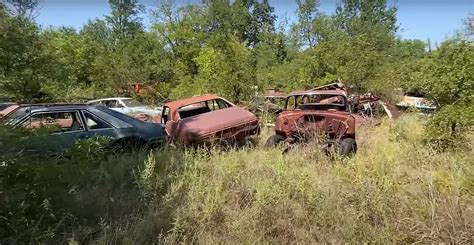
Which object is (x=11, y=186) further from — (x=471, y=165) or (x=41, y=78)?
(x=41, y=78)

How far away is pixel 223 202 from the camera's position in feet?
16.4

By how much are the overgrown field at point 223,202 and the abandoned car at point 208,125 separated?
7.29 ft

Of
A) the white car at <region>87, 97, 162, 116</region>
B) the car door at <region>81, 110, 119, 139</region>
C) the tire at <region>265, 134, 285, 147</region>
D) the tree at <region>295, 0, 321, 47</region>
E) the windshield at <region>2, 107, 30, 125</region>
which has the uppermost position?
the tree at <region>295, 0, 321, 47</region>

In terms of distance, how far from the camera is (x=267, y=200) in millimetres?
4723

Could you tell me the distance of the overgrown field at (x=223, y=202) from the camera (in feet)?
13.3

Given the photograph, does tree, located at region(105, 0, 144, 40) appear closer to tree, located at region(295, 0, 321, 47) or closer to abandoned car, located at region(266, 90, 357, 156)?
tree, located at region(295, 0, 321, 47)

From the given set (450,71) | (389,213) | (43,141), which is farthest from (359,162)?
(43,141)

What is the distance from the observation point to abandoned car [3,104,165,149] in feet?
23.3

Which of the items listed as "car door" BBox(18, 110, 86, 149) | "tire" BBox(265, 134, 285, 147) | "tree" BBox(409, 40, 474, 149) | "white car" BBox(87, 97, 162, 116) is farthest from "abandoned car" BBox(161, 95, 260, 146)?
"white car" BBox(87, 97, 162, 116)

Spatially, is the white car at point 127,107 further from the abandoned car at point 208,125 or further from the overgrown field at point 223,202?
the overgrown field at point 223,202

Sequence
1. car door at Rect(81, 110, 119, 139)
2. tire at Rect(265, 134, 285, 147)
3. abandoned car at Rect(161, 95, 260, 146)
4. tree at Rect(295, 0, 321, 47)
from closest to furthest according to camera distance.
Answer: car door at Rect(81, 110, 119, 139), abandoned car at Rect(161, 95, 260, 146), tire at Rect(265, 134, 285, 147), tree at Rect(295, 0, 321, 47)

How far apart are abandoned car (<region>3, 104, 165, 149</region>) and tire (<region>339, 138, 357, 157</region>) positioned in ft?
11.8

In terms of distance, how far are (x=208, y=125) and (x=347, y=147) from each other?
2835 mm

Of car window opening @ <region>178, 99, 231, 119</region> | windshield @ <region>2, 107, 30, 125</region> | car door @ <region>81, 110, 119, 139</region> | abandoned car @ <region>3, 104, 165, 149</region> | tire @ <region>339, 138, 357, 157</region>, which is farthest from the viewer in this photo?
car window opening @ <region>178, 99, 231, 119</region>
